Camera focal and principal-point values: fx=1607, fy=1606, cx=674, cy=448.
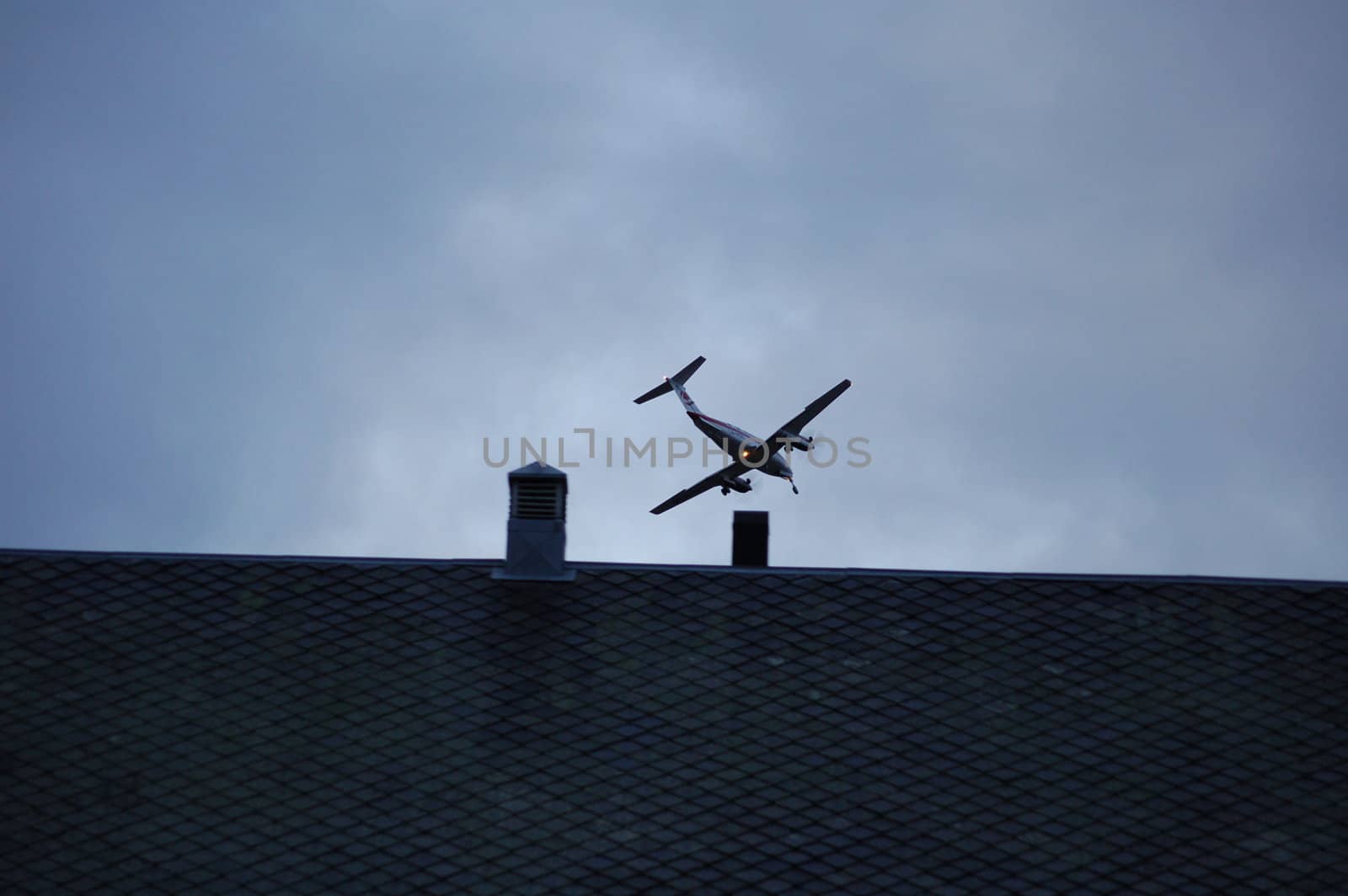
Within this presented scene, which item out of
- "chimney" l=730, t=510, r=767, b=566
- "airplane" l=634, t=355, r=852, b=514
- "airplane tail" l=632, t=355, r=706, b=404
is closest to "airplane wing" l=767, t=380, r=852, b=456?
"airplane" l=634, t=355, r=852, b=514

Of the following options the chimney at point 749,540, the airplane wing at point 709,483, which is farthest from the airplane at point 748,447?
the chimney at point 749,540

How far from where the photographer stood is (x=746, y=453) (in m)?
47.8

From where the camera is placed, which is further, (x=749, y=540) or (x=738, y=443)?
(x=738, y=443)

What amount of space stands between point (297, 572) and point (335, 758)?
3387 mm

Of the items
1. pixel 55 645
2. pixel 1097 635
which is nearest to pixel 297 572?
pixel 55 645

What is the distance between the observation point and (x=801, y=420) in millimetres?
46250

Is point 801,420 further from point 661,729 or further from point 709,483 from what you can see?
point 661,729

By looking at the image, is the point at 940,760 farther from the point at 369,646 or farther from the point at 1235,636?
the point at 369,646

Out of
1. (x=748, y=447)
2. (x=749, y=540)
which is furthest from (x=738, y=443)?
(x=749, y=540)

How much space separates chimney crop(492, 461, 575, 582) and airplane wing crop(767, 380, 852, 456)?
23.4m

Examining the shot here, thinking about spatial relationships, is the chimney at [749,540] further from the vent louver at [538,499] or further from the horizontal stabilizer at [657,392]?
the horizontal stabilizer at [657,392]

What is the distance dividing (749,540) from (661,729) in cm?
430

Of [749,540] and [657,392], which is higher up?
[657,392]

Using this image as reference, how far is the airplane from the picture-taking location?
45.9m
